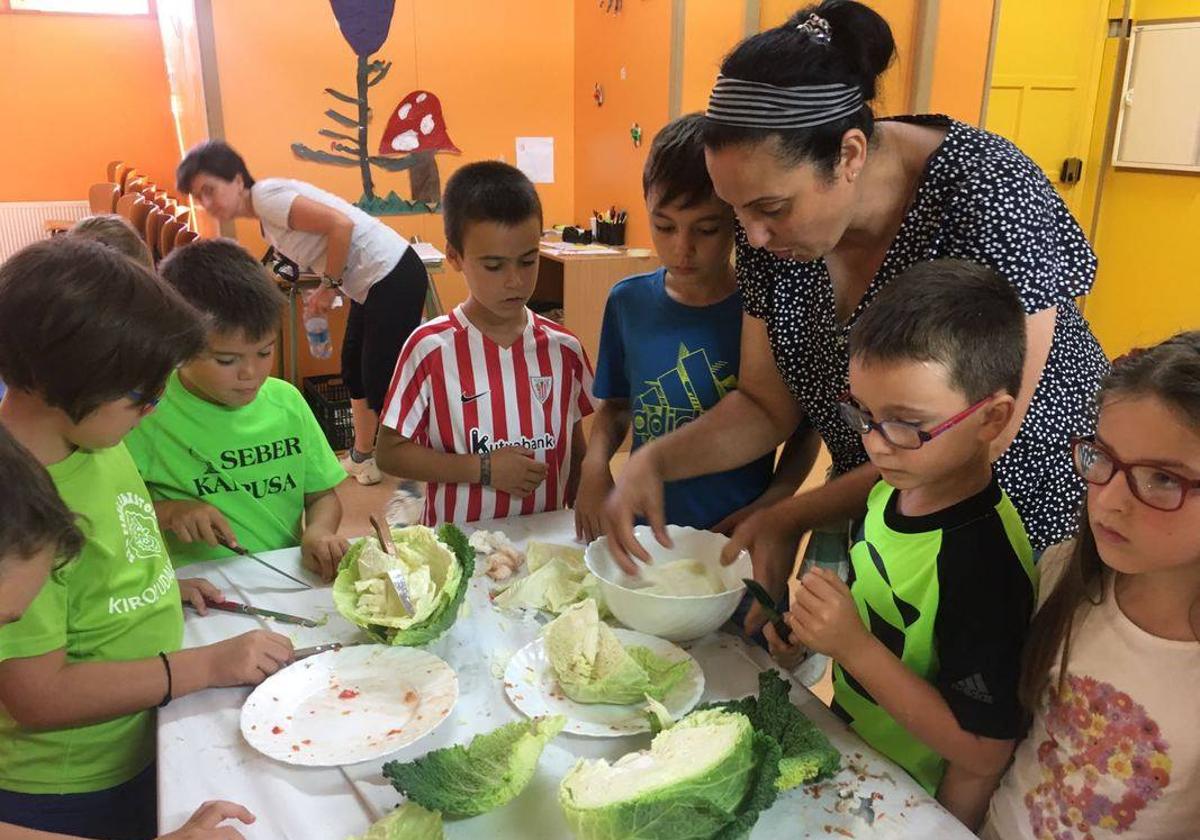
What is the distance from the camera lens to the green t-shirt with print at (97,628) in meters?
1.17

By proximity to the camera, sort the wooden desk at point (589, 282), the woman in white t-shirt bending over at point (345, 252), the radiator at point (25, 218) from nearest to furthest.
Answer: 1. the woman in white t-shirt bending over at point (345, 252)
2. the wooden desk at point (589, 282)
3. the radiator at point (25, 218)

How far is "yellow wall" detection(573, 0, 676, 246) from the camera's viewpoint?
4.61 metres

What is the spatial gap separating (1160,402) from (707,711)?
0.58 m

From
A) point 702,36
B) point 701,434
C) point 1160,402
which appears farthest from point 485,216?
point 702,36

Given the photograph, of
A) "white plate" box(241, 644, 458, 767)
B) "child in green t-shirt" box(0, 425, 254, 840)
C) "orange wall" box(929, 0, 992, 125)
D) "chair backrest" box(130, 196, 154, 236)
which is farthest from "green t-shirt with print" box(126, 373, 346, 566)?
"orange wall" box(929, 0, 992, 125)

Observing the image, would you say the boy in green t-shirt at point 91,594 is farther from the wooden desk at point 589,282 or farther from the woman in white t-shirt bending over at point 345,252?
the wooden desk at point 589,282

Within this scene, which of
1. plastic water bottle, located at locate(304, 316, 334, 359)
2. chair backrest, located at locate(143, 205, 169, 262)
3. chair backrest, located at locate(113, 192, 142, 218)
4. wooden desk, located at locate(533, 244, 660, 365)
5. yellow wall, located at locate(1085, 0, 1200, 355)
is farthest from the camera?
yellow wall, located at locate(1085, 0, 1200, 355)

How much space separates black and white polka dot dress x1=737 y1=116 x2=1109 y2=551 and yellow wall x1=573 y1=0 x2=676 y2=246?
3.45 metres

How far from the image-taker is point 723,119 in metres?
1.26

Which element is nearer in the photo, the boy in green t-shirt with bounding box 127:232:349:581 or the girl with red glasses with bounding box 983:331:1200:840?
the girl with red glasses with bounding box 983:331:1200:840

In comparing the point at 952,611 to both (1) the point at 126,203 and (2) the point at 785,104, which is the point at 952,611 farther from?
(1) the point at 126,203

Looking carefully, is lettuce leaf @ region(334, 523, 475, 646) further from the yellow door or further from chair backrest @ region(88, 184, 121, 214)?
chair backrest @ region(88, 184, 121, 214)

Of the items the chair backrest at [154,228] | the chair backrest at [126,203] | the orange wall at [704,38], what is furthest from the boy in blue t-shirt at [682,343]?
the chair backrest at [126,203]

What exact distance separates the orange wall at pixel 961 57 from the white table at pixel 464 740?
463 cm
